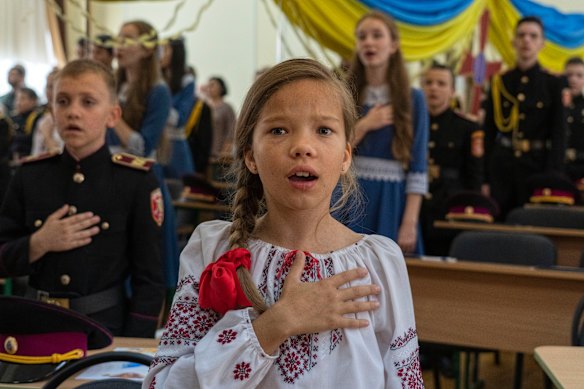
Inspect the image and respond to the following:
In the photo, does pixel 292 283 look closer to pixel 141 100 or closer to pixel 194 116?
pixel 141 100

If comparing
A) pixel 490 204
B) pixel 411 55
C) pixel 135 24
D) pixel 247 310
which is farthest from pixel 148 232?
pixel 411 55

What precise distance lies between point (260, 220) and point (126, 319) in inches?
44.2

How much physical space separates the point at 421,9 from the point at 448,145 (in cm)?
90

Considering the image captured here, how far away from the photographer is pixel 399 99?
3555 millimetres

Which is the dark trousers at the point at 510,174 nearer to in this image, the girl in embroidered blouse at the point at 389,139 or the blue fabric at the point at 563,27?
the girl in embroidered blouse at the point at 389,139

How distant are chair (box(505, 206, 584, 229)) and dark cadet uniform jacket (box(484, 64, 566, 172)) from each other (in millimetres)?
1312

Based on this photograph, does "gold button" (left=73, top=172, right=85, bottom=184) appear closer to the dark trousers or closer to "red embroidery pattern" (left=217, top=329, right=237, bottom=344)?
"red embroidery pattern" (left=217, top=329, right=237, bottom=344)

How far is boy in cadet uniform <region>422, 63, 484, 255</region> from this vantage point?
18.4 ft

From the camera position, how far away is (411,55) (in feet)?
18.2

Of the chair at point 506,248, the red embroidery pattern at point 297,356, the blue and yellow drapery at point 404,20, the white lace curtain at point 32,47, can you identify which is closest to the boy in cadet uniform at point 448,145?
the blue and yellow drapery at point 404,20

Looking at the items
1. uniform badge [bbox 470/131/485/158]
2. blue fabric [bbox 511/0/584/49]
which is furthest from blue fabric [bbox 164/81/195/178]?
blue fabric [bbox 511/0/584/49]

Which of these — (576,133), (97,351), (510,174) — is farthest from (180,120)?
(576,133)

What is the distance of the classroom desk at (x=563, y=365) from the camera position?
6.19 feet

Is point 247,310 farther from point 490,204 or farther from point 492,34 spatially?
point 492,34
